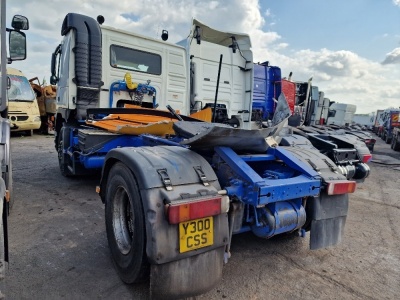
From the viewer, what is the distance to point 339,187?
2.47 m

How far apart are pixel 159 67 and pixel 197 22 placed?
165 centimetres

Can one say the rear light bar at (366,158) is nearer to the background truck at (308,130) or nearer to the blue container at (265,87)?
the background truck at (308,130)

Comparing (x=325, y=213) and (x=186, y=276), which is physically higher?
(x=325, y=213)

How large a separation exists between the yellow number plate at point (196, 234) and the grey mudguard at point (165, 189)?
0.03 metres

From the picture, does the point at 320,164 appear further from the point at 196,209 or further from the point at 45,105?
the point at 45,105

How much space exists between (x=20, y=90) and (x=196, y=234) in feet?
40.4

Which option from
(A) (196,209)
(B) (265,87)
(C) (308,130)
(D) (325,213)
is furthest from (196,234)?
(B) (265,87)

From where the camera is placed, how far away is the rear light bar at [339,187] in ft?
7.97

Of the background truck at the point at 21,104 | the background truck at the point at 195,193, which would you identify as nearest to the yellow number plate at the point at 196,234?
the background truck at the point at 195,193

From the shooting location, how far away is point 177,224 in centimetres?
185

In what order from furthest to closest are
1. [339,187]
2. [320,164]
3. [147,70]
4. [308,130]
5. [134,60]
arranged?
[308,130], [147,70], [134,60], [320,164], [339,187]

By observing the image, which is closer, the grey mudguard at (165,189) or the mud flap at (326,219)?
the grey mudguard at (165,189)

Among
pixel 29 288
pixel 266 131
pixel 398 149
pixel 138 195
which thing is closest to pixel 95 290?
pixel 29 288

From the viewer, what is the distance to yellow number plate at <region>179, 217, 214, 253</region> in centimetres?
185
